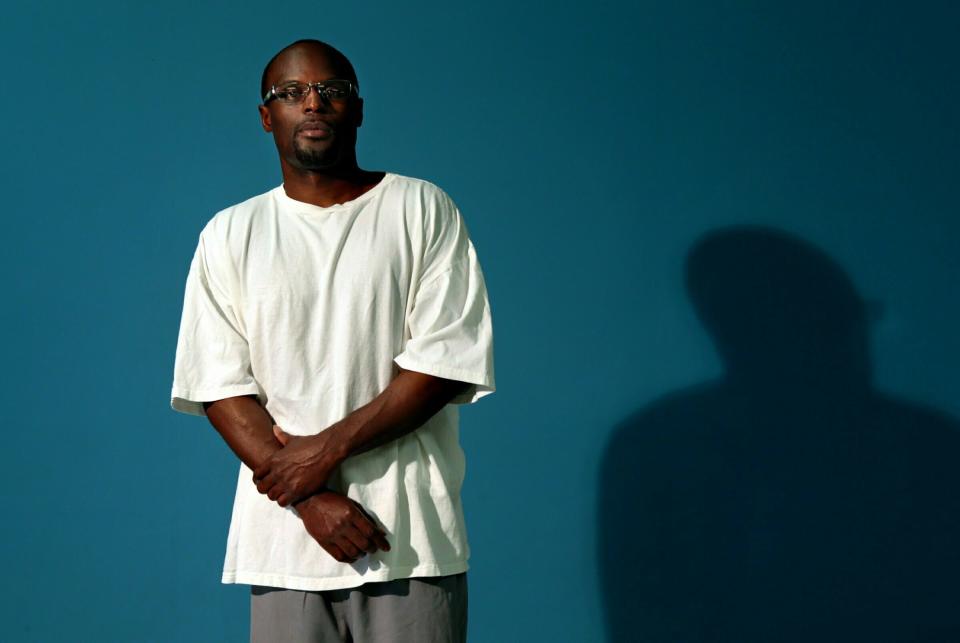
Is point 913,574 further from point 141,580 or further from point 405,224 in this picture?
point 141,580

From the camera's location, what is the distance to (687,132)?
100.0 inches

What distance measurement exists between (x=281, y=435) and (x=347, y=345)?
149mm

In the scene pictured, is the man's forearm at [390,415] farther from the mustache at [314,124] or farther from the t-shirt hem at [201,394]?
the mustache at [314,124]

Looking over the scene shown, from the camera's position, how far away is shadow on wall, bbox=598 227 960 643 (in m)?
2.48

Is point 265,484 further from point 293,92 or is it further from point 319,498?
point 293,92

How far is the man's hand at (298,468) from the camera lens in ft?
5.04

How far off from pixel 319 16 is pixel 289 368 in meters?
1.19

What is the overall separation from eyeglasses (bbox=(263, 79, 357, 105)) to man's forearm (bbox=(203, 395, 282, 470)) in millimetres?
423

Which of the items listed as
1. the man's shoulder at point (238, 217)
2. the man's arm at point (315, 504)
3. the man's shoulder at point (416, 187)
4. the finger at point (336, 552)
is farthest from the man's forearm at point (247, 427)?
the man's shoulder at point (416, 187)

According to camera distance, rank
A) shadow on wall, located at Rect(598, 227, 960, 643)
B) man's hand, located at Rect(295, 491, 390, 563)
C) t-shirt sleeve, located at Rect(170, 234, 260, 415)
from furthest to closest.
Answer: shadow on wall, located at Rect(598, 227, 960, 643)
t-shirt sleeve, located at Rect(170, 234, 260, 415)
man's hand, located at Rect(295, 491, 390, 563)

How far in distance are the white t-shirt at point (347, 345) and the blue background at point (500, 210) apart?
0.86 meters

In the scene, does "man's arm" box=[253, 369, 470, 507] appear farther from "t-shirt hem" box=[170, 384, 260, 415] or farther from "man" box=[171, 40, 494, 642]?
"t-shirt hem" box=[170, 384, 260, 415]

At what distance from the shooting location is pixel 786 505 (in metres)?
2.49

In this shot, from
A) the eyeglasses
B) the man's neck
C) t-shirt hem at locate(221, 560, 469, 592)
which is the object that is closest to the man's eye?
the eyeglasses
